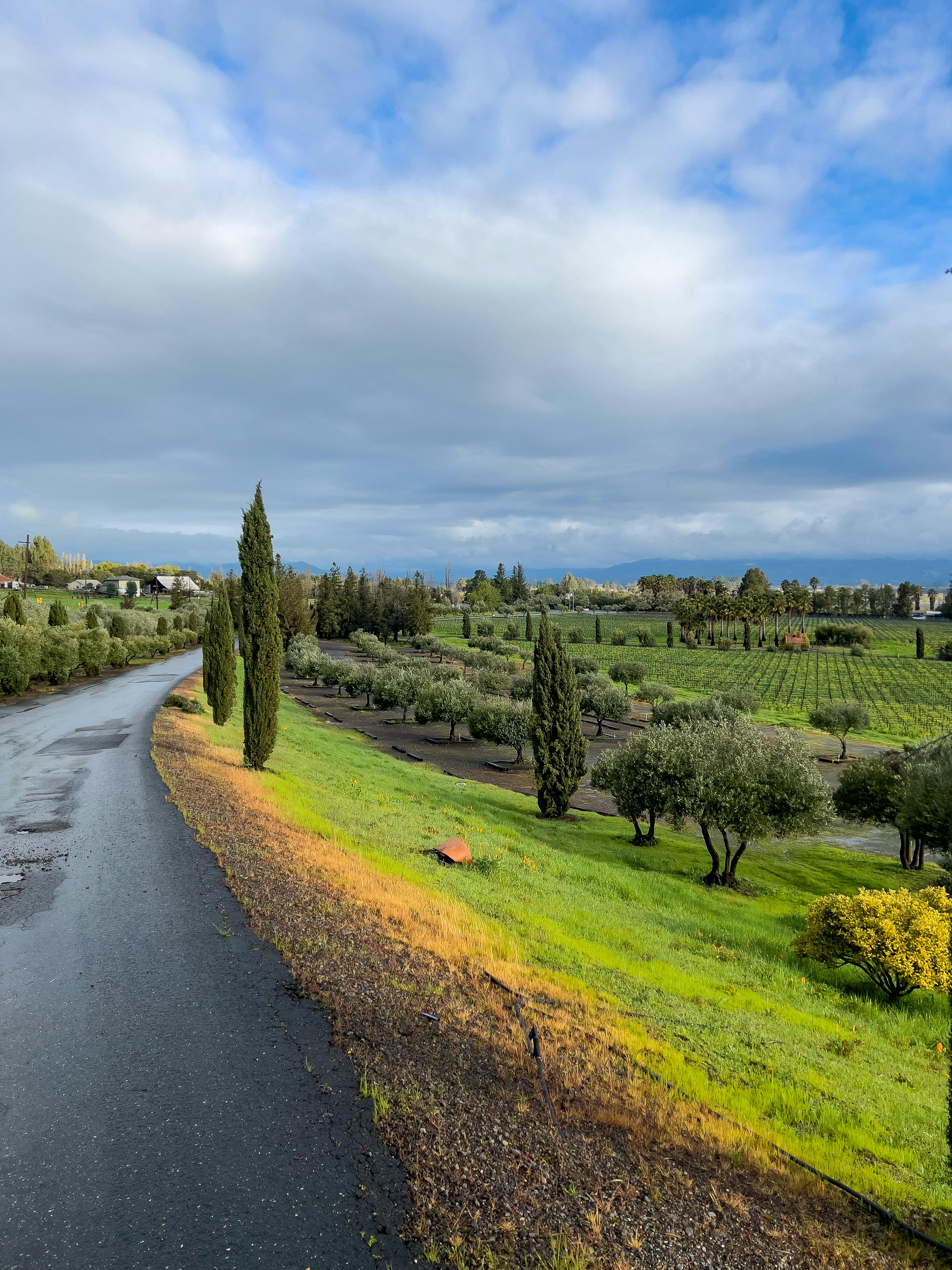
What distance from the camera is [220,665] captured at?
38.3m

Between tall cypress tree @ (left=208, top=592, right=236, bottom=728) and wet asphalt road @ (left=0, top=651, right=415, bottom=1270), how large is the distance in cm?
2484

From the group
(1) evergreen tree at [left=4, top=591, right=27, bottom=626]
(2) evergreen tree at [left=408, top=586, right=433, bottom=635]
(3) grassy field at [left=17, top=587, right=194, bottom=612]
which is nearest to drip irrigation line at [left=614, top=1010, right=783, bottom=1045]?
(1) evergreen tree at [left=4, top=591, right=27, bottom=626]

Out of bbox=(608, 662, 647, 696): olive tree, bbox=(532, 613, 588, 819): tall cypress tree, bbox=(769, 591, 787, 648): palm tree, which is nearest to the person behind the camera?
bbox=(532, 613, 588, 819): tall cypress tree

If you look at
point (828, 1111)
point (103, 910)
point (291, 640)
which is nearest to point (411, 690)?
point (291, 640)

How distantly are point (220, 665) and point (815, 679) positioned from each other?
103641 mm

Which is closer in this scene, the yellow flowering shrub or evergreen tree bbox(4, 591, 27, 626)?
the yellow flowering shrub

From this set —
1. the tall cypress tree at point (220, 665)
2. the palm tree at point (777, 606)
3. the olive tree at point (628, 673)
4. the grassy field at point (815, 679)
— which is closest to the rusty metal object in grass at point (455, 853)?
the tall cypress tree at point (220, 665)

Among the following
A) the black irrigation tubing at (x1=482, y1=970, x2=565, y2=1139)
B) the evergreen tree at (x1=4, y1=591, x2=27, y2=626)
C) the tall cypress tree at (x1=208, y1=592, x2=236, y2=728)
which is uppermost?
the evergreen tree at (x1=4, y1=591, x2=27, y2=626)

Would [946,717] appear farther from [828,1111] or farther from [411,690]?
[828,1111]

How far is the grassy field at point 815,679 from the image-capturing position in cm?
8162

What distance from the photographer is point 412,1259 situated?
525 cm

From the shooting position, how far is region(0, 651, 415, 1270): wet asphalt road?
215 inches

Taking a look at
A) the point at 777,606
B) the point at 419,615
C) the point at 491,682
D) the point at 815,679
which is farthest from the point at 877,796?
the point at 777,606

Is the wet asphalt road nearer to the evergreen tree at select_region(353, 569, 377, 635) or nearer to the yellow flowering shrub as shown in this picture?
the yellow flowering shrub
